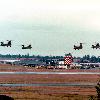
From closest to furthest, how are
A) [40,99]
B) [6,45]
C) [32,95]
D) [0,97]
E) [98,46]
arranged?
[0,97] < [98,46] < [6,45] < [40,99] < [32,95]

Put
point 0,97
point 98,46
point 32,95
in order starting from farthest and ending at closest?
point 32,95 < point 98,46 < point 0,97

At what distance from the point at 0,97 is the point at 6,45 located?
32.7 meters

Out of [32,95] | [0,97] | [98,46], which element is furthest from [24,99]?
[0,97]

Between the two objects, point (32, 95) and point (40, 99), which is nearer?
point (40, 99)

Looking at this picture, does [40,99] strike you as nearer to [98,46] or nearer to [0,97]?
[98,46]

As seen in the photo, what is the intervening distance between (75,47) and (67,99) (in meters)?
13.4

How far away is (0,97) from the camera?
4847 cm

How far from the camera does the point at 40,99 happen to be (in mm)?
86625

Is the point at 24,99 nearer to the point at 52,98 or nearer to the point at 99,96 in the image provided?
the point at 52,98

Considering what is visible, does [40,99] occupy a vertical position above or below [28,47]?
below

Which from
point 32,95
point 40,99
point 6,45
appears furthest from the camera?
point 32,95

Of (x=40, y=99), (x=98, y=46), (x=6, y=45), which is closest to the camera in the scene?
(x=98, y=46)

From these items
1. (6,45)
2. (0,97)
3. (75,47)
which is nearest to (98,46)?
(75,47)

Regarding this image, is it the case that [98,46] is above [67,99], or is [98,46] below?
above
